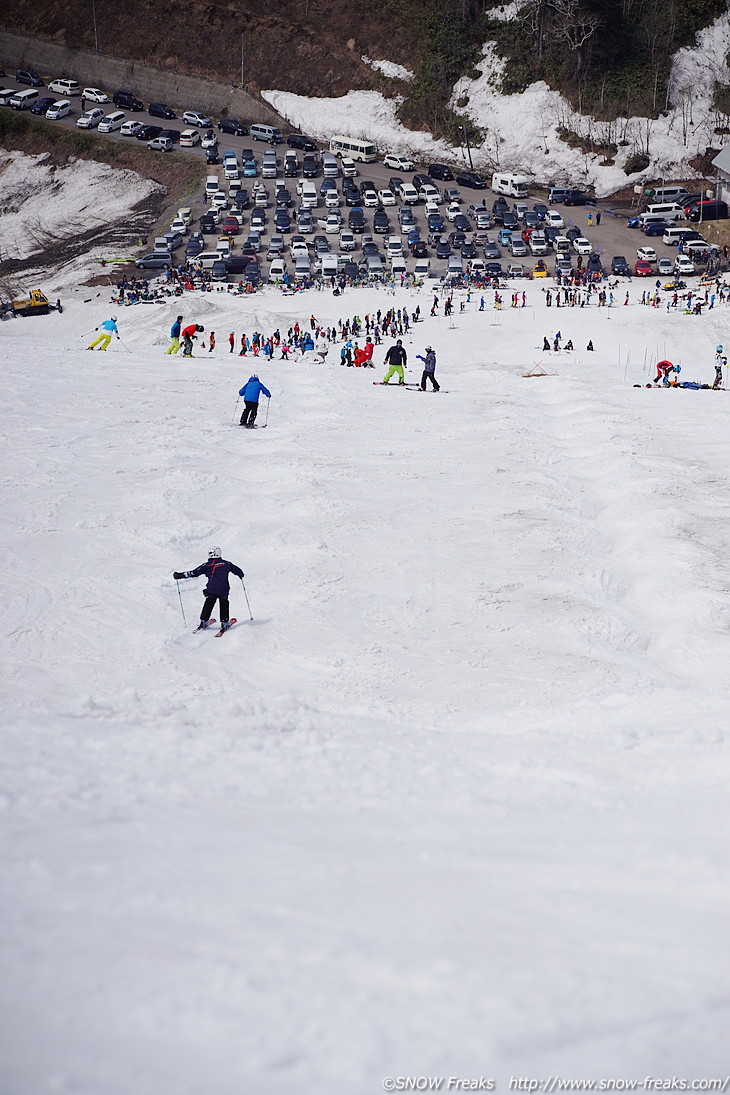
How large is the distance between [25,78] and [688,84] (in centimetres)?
5117

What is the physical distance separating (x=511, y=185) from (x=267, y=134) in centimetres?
2006

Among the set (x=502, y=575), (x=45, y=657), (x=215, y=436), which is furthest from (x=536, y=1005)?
(x=215, y=436)

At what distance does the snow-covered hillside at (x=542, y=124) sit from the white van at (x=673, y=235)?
39.3 ft

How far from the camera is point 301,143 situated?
2564 inches

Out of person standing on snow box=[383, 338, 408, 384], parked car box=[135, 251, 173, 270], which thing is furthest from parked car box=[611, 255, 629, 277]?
person standing on snow box=[383, 338, 408, 384]

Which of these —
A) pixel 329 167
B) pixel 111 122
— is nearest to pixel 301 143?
pixel 329 167

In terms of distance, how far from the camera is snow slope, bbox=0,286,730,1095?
13.6 ft

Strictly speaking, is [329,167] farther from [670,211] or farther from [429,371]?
[429,371]

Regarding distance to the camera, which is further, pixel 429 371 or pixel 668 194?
pixel 668 194

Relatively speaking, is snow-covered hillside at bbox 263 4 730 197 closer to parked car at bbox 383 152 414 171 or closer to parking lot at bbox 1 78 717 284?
parked car at bbox 383 152 414 171

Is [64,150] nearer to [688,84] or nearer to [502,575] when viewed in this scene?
[688,84]

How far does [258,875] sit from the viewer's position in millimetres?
5059

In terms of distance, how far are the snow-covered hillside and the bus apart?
3.02 meters

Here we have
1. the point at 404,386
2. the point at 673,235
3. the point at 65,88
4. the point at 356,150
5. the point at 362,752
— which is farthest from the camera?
the point at 65,88
